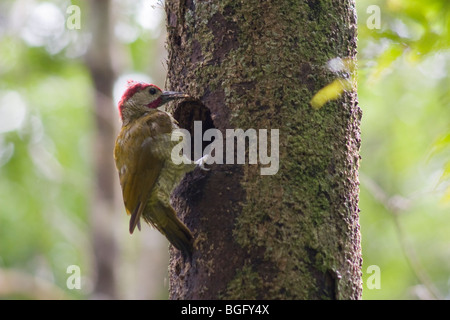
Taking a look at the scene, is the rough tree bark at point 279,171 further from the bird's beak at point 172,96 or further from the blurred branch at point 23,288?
the blurred branch at point 23,288

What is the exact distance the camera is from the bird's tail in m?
2.71

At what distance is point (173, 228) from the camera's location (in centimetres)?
278

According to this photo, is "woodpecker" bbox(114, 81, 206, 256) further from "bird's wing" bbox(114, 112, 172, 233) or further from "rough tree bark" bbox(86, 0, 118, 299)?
"rough tree bark" bbox(86, 0, 118, 299)

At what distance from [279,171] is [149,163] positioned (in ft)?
3.79

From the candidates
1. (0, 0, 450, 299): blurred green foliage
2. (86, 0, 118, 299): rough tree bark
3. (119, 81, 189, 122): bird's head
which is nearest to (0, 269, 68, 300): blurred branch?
(86, 0, 118, 299): rough tree bark

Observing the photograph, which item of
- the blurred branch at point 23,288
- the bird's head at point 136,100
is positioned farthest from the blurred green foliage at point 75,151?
the bird's head at point 136,100

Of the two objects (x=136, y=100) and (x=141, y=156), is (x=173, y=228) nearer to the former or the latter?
(x=141, y=156)

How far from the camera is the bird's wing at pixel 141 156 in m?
3.25

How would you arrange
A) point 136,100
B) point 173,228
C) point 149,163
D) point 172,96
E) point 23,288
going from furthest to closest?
point 23,288 < point 136,100 < point 149,163 < point 172,96 < point 173,228

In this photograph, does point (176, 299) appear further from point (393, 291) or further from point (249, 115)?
point (393, 291)

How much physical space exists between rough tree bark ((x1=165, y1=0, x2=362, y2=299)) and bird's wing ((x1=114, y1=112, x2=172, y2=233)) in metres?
0.34

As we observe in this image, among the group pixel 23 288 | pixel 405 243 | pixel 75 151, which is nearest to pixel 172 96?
pixel 405 243
